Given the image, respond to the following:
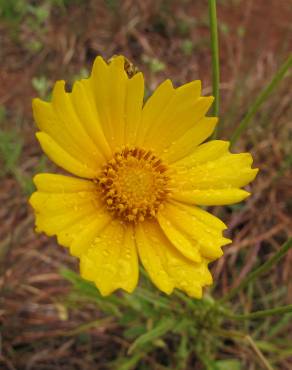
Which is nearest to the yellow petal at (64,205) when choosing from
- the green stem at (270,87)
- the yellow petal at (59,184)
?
the yellow petal at (59,184)

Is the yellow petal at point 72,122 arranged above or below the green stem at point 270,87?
below

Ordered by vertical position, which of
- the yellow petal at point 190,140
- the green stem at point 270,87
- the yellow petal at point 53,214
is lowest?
the yellow petal at point 53,214

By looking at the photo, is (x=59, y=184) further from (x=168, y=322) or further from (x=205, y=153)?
(x=168, y=322)

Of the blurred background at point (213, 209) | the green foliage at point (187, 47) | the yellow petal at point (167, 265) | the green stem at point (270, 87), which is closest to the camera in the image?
the yellow petal at point (167, 265)

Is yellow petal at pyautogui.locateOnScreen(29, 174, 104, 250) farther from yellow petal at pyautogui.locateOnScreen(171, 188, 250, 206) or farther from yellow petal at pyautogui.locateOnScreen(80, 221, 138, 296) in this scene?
yellow petal at pyautogui.locateOnScreen(171, 188, 250, 206)

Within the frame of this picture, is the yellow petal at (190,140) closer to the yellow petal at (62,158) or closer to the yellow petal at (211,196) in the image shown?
the yellow petal at (211,196)

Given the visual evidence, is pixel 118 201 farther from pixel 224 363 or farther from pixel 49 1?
pixel 49 1

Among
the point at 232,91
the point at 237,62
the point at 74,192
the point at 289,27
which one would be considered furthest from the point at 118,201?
the point at 289,27
